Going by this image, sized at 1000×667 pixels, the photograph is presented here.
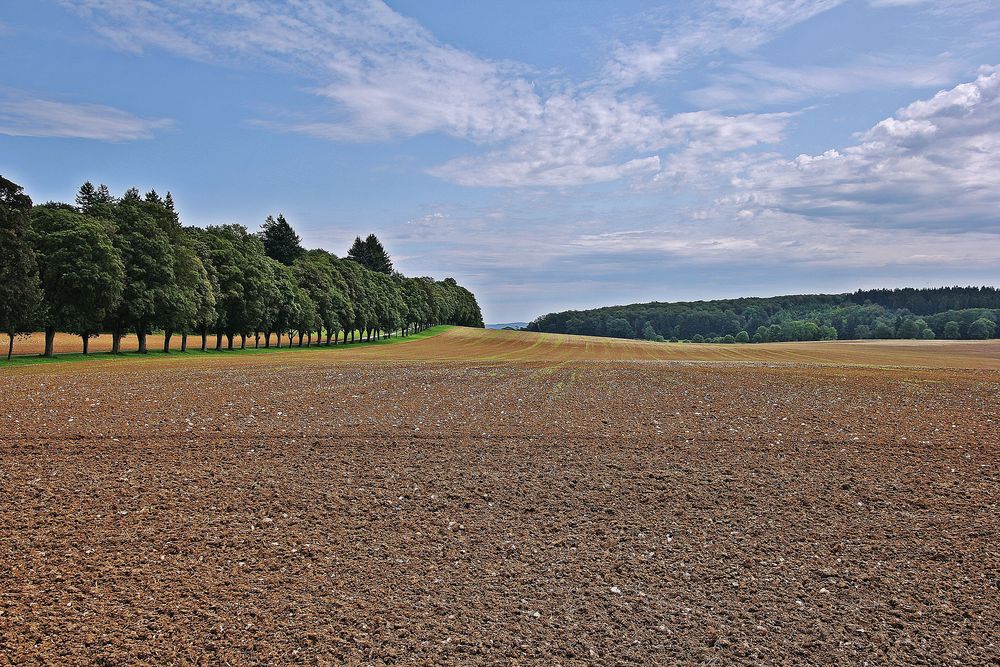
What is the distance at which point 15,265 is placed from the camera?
3938cm

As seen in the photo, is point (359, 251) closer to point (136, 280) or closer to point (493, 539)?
point (136, 280)

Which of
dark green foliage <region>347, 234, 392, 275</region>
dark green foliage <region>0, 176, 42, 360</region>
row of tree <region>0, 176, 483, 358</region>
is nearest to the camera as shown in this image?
dark green foliage <region>0, 176, 42, 360</region>

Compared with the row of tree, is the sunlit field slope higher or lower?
lower

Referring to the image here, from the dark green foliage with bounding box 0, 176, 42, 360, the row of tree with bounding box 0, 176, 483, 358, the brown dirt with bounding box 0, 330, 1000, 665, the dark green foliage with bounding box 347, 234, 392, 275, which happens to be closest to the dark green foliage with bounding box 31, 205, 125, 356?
the row of tree with bounding box 0, 176, 483, 358

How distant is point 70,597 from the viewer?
7320 mm

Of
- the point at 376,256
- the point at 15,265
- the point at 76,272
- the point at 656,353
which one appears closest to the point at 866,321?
the point at 656,353

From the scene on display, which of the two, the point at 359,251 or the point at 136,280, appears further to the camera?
the point at 359,251

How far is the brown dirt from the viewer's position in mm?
6680

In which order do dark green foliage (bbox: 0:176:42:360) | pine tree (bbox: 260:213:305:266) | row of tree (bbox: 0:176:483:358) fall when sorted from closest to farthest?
dark green foliage (bbox: 0:176:42:360)
row of tree (bbox: 0:176:483:358)
pine tree (bbox: 260:213:305:266)

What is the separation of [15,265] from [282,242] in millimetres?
101209

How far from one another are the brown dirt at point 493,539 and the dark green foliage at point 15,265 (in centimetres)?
2496

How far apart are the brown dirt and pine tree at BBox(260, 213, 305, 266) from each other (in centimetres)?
12298

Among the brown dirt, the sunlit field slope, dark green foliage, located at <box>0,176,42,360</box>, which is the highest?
dark green foliage, located at <box>0,176,42,360</box>

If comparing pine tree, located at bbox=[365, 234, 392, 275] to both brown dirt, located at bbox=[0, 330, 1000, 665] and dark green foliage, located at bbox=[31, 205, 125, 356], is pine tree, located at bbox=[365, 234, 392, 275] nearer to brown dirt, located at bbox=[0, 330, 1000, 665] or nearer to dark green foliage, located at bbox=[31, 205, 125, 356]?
dark green foliage, located at bbox=[31, 205, 125, 356]
